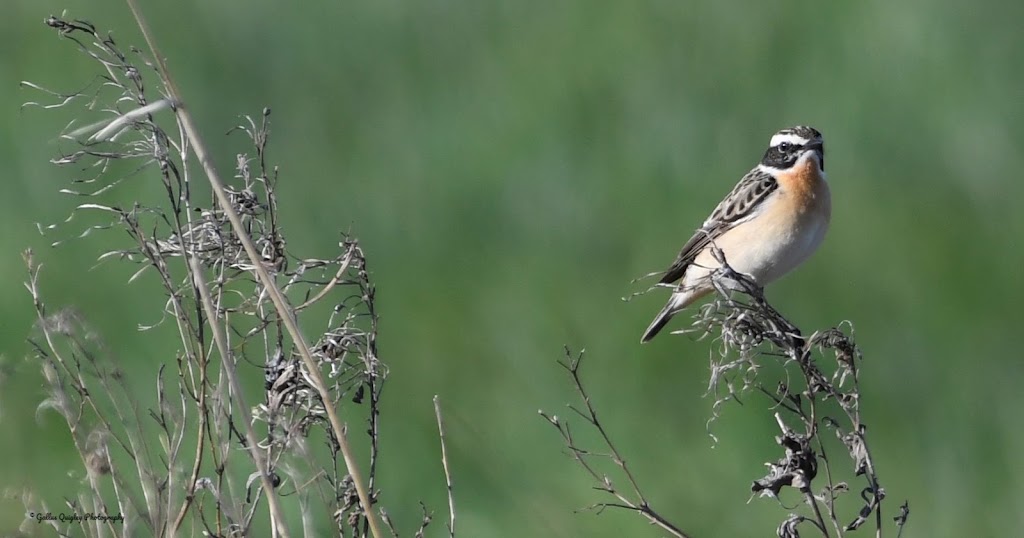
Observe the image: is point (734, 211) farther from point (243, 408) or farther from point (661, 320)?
point (243, 408)

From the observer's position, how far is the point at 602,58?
25.8 ft

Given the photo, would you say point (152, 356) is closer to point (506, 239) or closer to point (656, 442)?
point (506, 239)

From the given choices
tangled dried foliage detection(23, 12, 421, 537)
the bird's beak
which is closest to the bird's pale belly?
the bird's beak

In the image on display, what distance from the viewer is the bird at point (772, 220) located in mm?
5055

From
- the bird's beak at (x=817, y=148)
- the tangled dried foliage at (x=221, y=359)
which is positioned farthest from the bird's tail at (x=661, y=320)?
the tangled dried foliage at (x=221, y=359)

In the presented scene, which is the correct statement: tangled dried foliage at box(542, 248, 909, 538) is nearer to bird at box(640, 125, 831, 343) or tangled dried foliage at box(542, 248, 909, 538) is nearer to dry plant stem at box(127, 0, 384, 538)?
dry plant stem at box(127, 0, 384, 538)

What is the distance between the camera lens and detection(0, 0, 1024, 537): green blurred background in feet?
20.1

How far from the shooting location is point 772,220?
5109 mm

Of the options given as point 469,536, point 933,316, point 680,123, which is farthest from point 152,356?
point 933,316

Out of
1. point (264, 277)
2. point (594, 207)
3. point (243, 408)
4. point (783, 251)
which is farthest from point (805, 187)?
point (243, 408)

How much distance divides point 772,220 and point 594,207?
6.69 feet

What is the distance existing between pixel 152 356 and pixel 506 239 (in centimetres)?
180

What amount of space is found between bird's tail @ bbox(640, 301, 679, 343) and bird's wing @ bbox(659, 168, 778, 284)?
0.57 ft

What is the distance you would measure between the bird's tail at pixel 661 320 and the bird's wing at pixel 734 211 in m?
0.17
